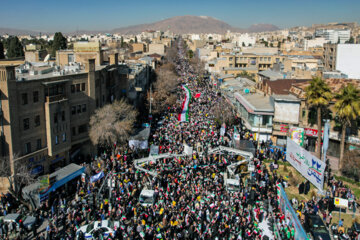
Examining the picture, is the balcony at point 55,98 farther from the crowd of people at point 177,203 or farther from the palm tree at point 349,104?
the palm tree at point 349,104

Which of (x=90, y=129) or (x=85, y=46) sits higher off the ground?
(x=85, y=46)

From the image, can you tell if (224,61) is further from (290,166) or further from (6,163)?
(6,163)

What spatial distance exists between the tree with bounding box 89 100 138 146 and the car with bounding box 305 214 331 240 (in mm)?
19878

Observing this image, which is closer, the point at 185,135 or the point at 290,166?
the point at 290,166

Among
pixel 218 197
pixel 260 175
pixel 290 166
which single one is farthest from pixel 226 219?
pixel 290 166

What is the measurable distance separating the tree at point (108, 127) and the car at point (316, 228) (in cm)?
1988

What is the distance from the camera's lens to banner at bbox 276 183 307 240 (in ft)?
62.9

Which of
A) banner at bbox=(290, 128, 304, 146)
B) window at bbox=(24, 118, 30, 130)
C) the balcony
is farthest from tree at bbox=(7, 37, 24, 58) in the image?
banner at bbox=(290, 128, 304, 146)

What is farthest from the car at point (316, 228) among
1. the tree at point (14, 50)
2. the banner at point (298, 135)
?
the tree at point (14, 50)

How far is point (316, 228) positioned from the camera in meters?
21.1

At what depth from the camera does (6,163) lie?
89.4ft

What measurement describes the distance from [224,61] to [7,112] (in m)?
71.0

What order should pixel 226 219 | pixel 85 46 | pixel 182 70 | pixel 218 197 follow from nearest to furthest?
1. pixel 226 219
2. pixel 218 197
3. pixel 85 46
4. pixel 182 70

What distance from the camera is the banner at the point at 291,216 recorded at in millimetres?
19181
